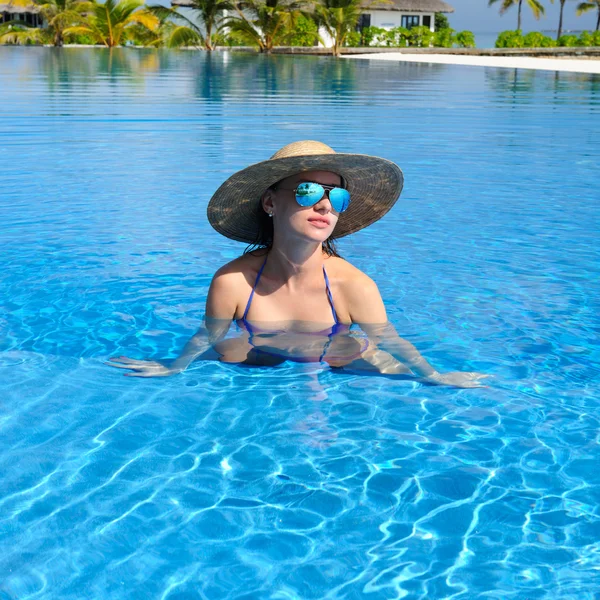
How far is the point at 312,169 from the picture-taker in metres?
3.28

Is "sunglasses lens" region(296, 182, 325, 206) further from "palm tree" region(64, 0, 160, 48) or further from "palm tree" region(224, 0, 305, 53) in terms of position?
"palm tree" region(64, 0, 160, 48)

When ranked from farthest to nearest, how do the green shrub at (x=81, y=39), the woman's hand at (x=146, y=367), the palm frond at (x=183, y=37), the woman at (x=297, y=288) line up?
the green shrub at (x=81, y=39)
the palm frond at (x=183, y=37)
the woman's hand at (x=146, y=367)
the woman at (x=297, y=288)

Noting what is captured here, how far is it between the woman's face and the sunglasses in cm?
4

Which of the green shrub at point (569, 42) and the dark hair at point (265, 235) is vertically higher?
the green shrub at point (569, 42)

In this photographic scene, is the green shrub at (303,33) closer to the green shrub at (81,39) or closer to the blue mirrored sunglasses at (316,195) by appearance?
the green shrub at (81,39)

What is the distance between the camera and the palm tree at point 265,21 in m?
37.6

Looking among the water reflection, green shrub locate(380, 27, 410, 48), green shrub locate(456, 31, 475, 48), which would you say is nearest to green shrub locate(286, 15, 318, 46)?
green shrub locate(380, 27, 410, 48)

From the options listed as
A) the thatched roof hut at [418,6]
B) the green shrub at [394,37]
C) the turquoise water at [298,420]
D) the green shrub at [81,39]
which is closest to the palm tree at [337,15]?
the green shrub at [394,37]

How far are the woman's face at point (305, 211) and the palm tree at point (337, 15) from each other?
121 ft

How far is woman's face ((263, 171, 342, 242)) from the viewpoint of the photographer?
327 cm

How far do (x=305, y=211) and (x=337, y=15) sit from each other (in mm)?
37182

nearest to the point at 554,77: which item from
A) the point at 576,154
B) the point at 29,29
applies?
the point at 576,154

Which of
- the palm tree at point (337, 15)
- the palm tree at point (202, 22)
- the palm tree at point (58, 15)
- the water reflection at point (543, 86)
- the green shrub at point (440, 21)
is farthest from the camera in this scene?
the green shrub at point (440, 21)

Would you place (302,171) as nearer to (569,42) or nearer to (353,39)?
(353,39)
